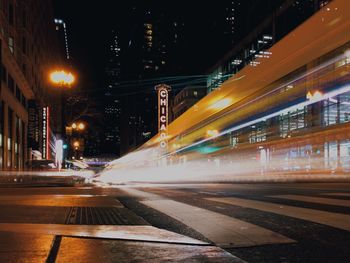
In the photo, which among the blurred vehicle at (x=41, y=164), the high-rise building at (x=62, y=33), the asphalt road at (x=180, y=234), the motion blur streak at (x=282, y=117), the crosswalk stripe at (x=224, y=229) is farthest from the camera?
the high-rise building at (x=62, y=33)

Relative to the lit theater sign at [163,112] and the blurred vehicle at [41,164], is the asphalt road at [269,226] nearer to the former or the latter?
the blurred vehicle at [41,164]

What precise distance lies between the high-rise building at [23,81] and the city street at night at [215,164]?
17 centimetres

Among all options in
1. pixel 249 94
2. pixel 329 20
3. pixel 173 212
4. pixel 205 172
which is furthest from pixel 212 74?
pixel 173 212

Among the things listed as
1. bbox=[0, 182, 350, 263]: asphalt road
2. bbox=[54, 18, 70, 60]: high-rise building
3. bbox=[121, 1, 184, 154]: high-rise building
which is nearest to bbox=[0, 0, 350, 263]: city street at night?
bbox=[0, 182, 350, 263]: asphalt road

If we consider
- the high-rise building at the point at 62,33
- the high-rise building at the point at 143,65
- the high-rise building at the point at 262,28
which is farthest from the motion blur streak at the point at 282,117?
the high-rise building at the point at 143,65

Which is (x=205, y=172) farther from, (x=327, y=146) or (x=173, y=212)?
(x=173, y=212)

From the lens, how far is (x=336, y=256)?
16.0ft

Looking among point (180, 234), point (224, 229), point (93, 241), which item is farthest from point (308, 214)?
point (93, 241)

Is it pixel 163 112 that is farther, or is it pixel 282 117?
pixel 163 112

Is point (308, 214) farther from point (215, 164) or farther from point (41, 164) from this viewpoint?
point (41, 164)

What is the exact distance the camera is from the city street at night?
5.58 meters

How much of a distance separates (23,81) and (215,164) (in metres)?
26.6

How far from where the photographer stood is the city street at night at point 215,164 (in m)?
5.58

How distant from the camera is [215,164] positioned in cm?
2873
